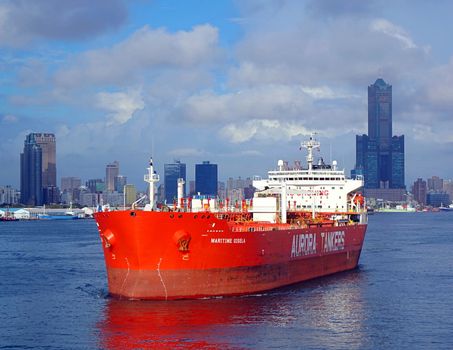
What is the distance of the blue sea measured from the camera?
26.5 metres

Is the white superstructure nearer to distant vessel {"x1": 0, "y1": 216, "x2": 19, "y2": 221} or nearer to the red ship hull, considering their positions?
the red ship hull

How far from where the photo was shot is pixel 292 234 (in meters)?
38.8

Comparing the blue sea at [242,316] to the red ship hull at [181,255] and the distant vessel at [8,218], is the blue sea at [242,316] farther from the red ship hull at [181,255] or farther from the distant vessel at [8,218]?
the distant vessel at [8,218]

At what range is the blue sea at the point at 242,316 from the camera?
26.5 m

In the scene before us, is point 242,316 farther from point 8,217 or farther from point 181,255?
point 8,217

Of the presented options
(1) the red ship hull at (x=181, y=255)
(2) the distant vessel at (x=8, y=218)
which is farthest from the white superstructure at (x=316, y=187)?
(2) the distant vessel at (x=8, y=218)

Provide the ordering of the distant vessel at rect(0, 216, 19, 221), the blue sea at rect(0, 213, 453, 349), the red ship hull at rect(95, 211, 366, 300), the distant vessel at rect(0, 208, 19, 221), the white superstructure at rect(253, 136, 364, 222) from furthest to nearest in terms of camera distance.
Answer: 1. the distant vessel at rect(0, 208, 19, 221)
2. the distant vessel at rect(0, 216, 19, 221)
3. the white superstructure at rect(253, 136, 364, 222)
4. the red ship hull at rect(95, 211, 366, 300)
5. the blue sea at rect(0, 213, 453, 349)

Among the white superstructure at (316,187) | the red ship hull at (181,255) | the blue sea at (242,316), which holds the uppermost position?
the white superstructure at (316,187)

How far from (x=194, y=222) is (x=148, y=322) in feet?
16.4

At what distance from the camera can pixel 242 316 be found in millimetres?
30406

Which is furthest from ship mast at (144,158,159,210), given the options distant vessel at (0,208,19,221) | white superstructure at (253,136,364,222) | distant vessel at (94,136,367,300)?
distant vessel at (0,208,19,221)

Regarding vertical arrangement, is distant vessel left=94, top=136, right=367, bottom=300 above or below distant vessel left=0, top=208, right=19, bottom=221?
above

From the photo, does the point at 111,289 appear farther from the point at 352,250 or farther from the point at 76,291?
the point at 352,250

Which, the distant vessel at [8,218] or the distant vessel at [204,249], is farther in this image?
the distant vessel at [8,218]
